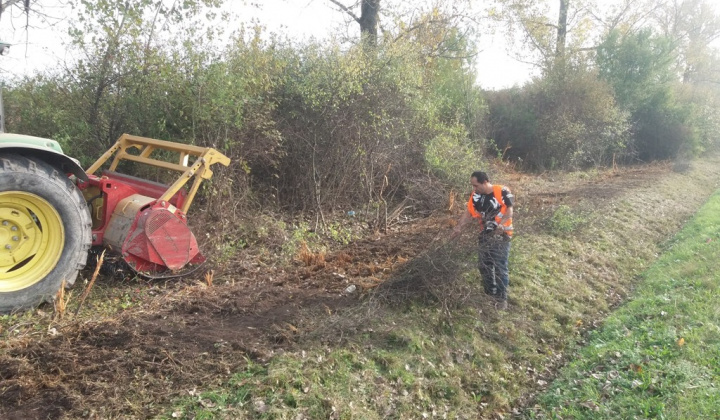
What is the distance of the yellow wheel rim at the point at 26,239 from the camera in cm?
428

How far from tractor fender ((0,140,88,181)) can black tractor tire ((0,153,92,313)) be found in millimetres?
101

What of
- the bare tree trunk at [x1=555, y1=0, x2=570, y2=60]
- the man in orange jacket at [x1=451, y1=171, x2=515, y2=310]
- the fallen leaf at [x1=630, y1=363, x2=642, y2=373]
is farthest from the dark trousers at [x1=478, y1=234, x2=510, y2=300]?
the bare tree trunk at [x1=555, y1=0, x2=570, y2=60]

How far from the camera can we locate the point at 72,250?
15.0ft

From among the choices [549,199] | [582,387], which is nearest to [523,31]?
[549,199]

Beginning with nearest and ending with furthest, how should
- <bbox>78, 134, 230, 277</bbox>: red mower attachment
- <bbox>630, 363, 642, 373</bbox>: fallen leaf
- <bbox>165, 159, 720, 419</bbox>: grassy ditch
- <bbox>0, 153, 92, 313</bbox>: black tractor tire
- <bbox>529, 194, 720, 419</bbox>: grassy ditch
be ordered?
<bbox>165, 159, 720, 419</bbox>: grassy ditch
<bbox>529, 194, 720, 419</bbox>: grassy ditch
<bbox>0, 153, 92, 313</bbox>: black tractor tire
<bbox>630, 363, 642, 373</bbox>: fallen leaf
<bbox>78, 134, 230, 277</bbox>: red mower attachment

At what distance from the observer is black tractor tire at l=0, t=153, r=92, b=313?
422 cm

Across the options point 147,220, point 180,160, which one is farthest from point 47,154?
point 180,160

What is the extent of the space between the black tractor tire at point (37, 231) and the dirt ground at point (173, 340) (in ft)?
1.59

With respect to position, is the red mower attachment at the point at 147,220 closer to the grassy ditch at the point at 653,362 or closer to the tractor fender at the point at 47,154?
the tractor fender at the point at 47,154

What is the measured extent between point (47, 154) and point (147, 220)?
3.48 feet

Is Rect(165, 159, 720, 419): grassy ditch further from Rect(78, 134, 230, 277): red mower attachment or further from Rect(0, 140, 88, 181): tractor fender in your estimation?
Rect(0, 140, 88, 181): tractor fender

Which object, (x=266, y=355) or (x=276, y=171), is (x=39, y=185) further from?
(x=276, y=171)

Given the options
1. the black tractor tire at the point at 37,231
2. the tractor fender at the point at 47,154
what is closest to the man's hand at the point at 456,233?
the black tractor tire at the point at 37,231

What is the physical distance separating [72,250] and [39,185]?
656 millimetres
